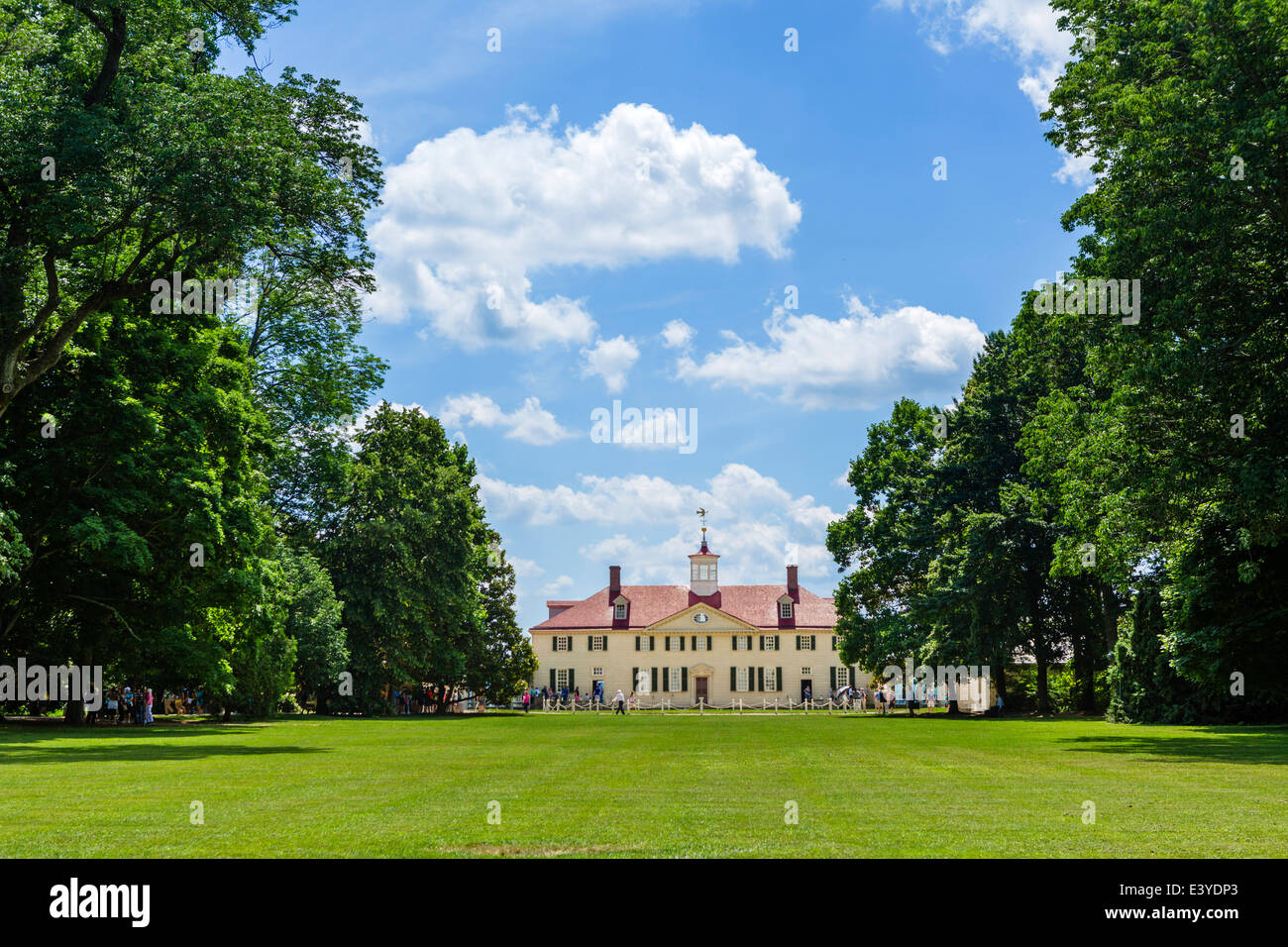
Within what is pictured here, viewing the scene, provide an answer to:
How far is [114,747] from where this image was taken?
25062 millimetres

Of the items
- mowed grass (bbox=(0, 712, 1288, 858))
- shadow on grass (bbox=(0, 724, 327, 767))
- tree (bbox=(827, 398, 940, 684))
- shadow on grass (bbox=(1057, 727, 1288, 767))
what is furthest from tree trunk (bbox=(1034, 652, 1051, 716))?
shadow on grass (bbox=(0, 724, 327, 767))

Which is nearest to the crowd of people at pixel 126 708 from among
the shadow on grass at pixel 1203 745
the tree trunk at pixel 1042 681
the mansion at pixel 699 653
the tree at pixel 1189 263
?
the shadow on grass at pixel 1203 745

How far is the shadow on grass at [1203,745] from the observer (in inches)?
835

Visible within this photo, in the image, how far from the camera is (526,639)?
233 ft

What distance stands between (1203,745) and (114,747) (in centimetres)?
2403

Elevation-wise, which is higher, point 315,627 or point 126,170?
point 126,170

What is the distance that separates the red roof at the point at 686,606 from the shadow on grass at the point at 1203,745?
75042 mm

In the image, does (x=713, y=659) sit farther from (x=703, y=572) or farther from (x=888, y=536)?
(x=888, y=536)

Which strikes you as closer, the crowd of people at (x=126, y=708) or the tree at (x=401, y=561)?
the crowd of people at (x=126, y=708)

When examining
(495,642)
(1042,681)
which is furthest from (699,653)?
(1042,681)

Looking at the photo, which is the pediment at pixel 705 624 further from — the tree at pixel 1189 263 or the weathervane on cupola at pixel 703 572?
the tree at pixel 1189 263

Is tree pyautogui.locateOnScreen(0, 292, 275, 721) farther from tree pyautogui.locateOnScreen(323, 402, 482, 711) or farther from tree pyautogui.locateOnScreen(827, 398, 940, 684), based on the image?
tree pyautogui.locateOnScreen(827, 398, 940, 684)
